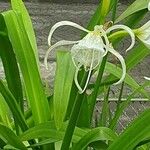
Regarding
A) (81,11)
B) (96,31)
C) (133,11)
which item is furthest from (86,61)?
(81,11)

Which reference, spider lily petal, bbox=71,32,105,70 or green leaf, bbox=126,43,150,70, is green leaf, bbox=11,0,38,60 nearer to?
green leaf, bbox=126,43,150,70

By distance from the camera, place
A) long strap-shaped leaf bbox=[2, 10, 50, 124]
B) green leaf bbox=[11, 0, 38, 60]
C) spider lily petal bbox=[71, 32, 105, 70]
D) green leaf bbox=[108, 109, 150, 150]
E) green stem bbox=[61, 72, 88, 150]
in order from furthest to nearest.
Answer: green leaf bbox=[11, 0, 38, 60]
long strap-shaped leaf bbox=[2, 10, 50, 124]
green leaf bbox=[108, 109, 150, 150]
green stem bbox=[61, 72, 88, 150]
spider lily petal bbox=[71, 32, 105, 70]

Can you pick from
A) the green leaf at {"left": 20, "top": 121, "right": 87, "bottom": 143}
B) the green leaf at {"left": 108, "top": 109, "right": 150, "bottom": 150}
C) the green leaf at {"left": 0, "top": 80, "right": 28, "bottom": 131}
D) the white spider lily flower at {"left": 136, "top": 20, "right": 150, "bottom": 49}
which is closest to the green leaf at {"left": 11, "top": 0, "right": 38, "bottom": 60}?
the green leaf at {"left": 0, "top": 80, "right": 28, "bottom": 131}

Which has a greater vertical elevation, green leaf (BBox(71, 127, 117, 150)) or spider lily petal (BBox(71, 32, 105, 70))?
spider lily petal (BBox(71, 32, 105, 70))

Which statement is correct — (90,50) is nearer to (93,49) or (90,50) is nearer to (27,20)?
(93,49)

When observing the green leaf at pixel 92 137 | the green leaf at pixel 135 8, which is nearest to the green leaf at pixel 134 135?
the green leaf at pixel 92 137

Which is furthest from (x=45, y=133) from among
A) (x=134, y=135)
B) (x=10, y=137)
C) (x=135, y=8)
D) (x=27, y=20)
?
(x=27, y=20)
